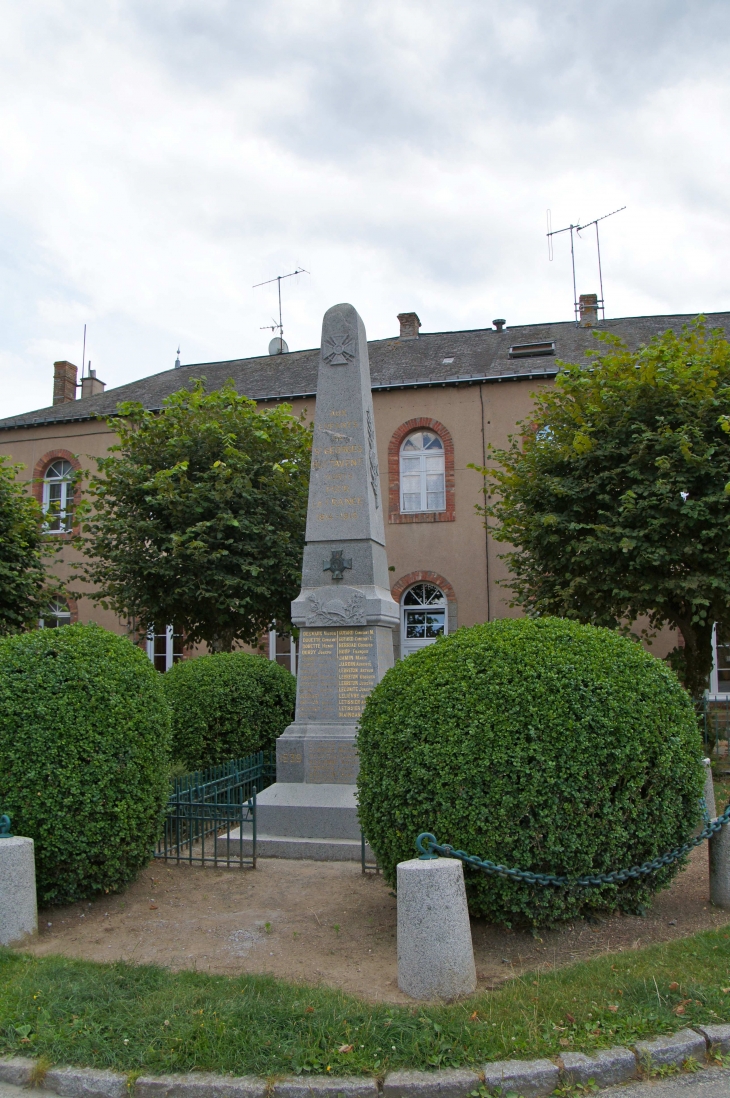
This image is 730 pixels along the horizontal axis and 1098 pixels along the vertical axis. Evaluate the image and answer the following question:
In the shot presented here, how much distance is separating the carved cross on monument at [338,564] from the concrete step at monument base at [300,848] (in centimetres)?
266

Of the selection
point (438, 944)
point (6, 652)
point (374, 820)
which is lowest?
point (438, 944)

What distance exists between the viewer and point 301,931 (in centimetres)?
559

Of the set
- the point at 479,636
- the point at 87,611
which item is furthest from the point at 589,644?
the point at 87,611

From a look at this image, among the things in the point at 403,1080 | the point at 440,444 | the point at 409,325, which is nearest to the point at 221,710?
the point at 403,1080

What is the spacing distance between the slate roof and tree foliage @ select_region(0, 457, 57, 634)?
581 centimetres

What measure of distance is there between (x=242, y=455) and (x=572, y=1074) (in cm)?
1331

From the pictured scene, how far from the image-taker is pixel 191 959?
505cm

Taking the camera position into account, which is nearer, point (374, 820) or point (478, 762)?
point (478, 762)

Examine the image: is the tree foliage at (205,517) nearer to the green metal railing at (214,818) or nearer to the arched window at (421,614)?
the arched window at (421,614)

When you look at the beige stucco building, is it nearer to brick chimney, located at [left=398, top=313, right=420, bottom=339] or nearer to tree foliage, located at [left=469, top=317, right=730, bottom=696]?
brick chimney, located at [left=398, top=313, right=420, bottom=339]

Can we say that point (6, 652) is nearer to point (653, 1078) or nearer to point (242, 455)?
point (653, 1078)

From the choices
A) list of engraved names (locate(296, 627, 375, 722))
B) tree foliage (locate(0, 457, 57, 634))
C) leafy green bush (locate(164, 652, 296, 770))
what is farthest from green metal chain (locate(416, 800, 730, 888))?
tree foliage (locate(0, 457, 57, 634))

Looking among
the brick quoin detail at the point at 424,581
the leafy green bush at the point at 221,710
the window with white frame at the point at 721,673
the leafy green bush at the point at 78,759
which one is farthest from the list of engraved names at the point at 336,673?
the window with white frame at the point at 721,673

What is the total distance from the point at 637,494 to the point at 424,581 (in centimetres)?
860
